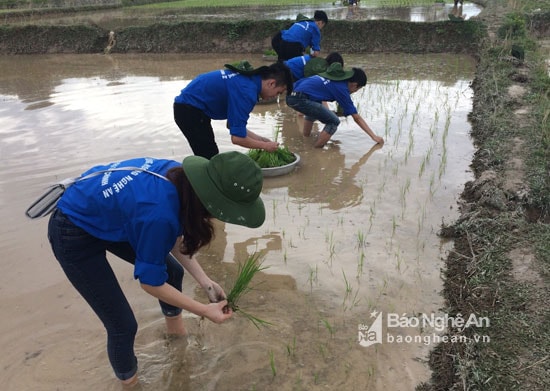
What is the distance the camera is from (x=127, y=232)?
1.67 m

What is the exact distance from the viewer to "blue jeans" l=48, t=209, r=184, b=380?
5.78 feet

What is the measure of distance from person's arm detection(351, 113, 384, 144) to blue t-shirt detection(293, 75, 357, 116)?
0.08 m

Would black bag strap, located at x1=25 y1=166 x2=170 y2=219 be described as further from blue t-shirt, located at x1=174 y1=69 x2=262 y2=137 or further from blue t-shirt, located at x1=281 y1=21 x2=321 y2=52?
blue t-shirt, located at x1=281 y1=21 x2=321 y2=52

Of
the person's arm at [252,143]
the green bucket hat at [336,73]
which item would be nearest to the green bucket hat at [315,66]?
the green bucket hat at [336,73]

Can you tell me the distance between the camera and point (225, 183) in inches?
60.9

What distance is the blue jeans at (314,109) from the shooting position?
16.9 ft

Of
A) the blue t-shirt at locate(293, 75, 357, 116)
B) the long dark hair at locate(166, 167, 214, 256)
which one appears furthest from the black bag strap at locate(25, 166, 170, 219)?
the blue t-shirt at locate(293, 75, 357, 116)

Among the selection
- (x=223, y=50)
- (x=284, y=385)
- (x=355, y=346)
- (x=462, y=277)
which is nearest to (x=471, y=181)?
(x=462, y=277)

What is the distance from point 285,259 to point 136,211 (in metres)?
1.78

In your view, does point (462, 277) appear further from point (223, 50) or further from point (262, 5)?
point (262, 5)

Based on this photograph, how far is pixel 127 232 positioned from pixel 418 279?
1992 millimetres

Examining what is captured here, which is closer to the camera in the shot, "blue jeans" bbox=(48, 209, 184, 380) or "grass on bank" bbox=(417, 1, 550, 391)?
"blue jeans" bbox=(48, 209, 184, 380)

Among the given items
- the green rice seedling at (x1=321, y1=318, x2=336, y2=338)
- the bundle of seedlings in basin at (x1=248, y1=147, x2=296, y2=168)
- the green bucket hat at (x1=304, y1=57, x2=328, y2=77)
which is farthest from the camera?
the green bucket hat at (x1=304, y1=57, x2=328, y2=77)

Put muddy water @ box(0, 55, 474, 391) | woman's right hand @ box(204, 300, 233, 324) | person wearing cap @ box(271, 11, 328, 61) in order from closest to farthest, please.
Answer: woman's right hand @ box(204, 300, 233, 324) → muddy water @ box(0, 55, 474, 391) → person wearing cap @ box(271, 11, 328, 61)
